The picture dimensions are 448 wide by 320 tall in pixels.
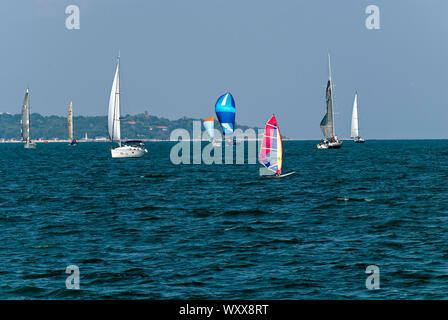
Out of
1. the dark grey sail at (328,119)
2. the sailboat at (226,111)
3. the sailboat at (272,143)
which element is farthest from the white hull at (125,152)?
the sailboat at (272,143)

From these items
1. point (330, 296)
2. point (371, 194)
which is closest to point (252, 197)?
point (371, 194)

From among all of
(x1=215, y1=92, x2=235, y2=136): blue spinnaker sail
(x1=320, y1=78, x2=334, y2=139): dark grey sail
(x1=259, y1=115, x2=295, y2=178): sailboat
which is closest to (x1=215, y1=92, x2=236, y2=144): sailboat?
(x1=215, y1=92, x2=235, y2=136): blue spinnaker sail

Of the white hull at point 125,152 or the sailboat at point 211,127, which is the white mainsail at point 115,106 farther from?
the sailboat at point 211,127

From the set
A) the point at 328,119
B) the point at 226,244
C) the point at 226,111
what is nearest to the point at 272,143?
the point at 226,244

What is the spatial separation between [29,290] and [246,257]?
23.5ft

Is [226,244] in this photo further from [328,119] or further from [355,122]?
[355,122]

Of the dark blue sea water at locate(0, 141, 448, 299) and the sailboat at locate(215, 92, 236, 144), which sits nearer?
the dark blue sea water at locate(0, 141, 448, 299)

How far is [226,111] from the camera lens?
12888 centimetres

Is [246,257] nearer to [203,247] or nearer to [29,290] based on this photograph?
[203,247]

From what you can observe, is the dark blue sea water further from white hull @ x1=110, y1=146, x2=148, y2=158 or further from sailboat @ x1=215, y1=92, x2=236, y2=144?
sailboat @ x1=215, y1=92, x2=236, y2=144

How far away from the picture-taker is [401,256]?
733 inches

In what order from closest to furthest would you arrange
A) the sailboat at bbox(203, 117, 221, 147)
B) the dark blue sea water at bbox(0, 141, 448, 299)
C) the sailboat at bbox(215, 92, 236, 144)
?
the dark blue sea water at bbox(0, 141, 448, 299), the sailboat at bbox(215, 92, 236, 144), the sailboat at bbox(203, 117, 221, 147)

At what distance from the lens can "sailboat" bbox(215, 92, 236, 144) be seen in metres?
127
